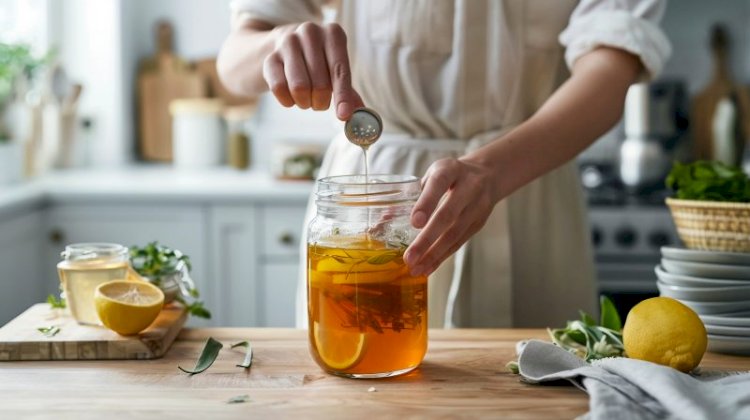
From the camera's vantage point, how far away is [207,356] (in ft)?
3.82

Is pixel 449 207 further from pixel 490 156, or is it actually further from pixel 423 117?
pixel 423 117

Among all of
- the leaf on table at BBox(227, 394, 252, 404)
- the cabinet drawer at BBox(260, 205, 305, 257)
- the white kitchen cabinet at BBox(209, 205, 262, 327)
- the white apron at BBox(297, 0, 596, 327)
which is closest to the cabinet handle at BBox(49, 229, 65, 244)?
the white kitchen cabinet at BBox(209, 205, 262, 327)

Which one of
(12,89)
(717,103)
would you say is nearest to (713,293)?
(717,103)

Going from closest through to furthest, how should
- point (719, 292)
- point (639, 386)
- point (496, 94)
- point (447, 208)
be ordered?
point (639, 386) → point (447, 208) → point (719, 292) → point (496, 94)

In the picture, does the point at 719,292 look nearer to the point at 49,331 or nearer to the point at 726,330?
the point at 726,330

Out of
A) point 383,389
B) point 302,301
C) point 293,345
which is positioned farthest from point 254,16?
point 383,389

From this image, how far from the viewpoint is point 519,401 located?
101cm

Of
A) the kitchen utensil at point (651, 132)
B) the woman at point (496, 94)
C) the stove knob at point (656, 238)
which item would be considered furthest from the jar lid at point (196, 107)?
the woman at point (496, 94)

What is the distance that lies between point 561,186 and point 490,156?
18.2 inches

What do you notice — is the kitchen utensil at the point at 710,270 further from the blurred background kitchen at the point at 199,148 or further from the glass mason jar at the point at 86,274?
the blurred background kitchen at the point at 199,148

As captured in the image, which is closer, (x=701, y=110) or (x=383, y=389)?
(x=383, y=389)

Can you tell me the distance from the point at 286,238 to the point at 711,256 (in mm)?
1729

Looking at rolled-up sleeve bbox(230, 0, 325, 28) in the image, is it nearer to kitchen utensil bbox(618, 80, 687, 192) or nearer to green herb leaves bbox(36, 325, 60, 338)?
green herb leaves bbox(36, 325, 60, 338)

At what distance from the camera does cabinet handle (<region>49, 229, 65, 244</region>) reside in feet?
9.29
